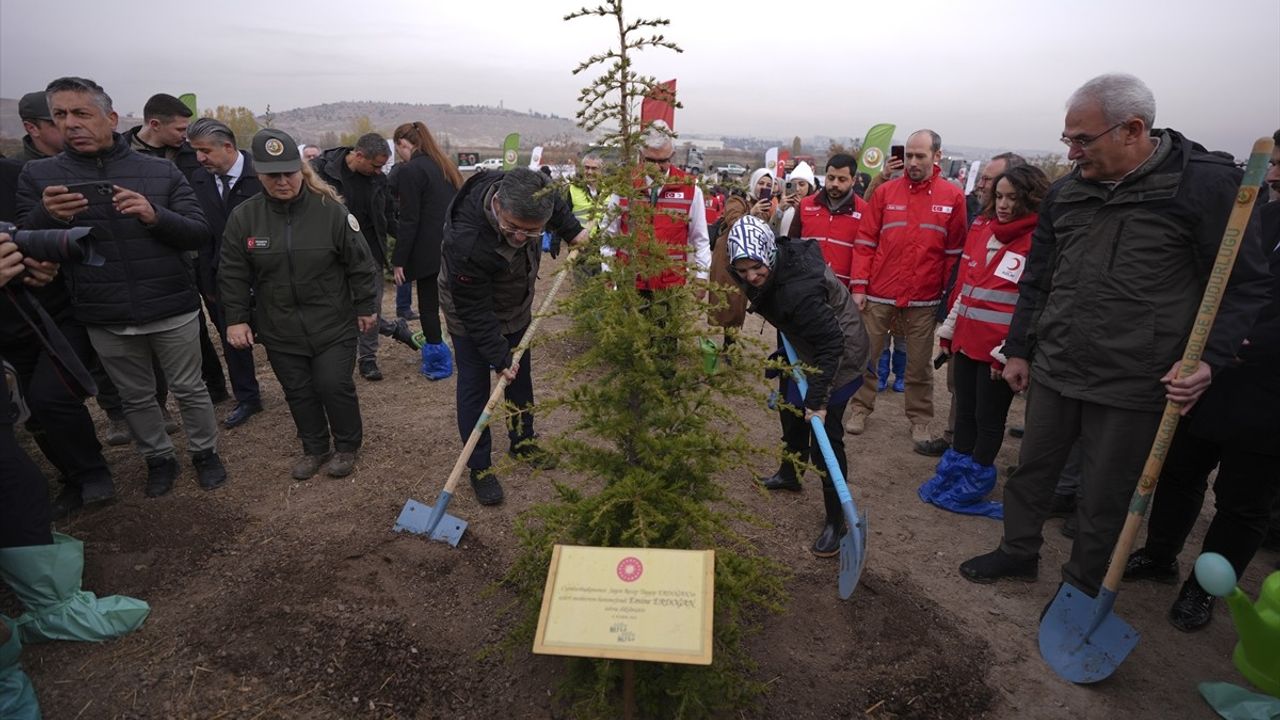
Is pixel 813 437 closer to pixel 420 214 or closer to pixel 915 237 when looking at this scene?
pixel 915 237

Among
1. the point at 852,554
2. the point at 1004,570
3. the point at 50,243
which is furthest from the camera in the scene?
the point at 1004,570

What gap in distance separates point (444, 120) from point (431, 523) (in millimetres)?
169019

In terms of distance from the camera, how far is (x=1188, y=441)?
3371mm

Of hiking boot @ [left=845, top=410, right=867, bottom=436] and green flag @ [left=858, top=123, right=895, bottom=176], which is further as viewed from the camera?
green flag @ [left=858, top=123, right=895, bottom=176]

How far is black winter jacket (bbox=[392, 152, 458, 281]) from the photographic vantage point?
6066 millimetres

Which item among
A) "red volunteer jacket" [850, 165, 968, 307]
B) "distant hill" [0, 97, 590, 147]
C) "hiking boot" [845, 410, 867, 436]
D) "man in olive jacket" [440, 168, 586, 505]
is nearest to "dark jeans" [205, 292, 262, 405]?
"man in olive jacket" [440, 168, 586, 505]

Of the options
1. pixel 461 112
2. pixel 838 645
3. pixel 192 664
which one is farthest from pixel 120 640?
pixel 461 112

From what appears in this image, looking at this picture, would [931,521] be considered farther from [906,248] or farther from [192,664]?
[192,664]

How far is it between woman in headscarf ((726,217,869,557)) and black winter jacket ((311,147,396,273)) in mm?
4465

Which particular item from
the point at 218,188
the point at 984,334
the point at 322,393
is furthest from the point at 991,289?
the point at 218,188

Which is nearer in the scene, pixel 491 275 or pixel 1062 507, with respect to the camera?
pixel 491 275

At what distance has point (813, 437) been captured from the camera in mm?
4223

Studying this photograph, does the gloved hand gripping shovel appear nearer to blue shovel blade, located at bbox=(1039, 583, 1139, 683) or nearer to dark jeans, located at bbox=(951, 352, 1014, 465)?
dark jeans, located at bbox=(951, 352, 1014, 465)

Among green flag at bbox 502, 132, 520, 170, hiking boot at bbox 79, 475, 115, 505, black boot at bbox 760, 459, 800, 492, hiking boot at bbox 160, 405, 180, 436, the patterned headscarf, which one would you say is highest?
green flag at bbox 502, 132, 520, 170
